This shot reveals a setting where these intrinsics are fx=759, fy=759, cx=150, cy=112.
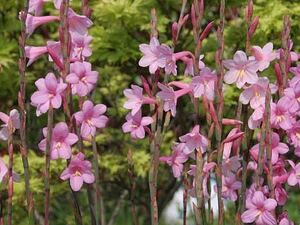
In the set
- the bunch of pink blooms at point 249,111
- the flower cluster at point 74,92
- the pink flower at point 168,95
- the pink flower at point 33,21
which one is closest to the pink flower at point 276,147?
the bunch of pink blooms at point 249,111

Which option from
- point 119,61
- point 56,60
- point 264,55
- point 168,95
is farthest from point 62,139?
point 119,61

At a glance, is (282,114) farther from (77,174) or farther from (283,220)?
(77,174)

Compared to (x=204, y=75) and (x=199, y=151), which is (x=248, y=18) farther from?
(x=199, y=151)

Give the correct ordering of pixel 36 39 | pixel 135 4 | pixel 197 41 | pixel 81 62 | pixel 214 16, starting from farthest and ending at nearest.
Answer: pixel 36 39 → pixel 214 16 → pixel 135 4 → pixel 81 62 → pixel 197 41

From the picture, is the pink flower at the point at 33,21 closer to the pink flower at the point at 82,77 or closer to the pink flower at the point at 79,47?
the pink flower at the point at 79,47

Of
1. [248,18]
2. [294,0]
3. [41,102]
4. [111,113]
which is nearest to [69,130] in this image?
[41,102]

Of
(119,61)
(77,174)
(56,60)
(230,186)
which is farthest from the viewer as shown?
(119,61)
